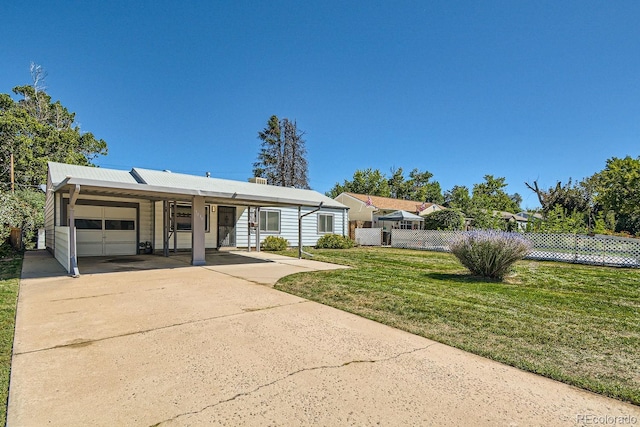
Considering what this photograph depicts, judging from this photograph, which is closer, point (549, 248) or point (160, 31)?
point (549, 248)

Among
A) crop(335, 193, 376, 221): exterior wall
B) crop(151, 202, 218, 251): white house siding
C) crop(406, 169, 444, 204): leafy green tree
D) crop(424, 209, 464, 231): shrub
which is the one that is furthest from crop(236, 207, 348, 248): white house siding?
crop(406, 169, 444, 204): leafy green tree

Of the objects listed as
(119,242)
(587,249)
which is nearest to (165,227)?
(119,242)

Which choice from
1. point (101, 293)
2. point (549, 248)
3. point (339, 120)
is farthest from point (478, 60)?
point (101, 293)

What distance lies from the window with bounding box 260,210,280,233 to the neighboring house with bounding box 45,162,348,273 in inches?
0.6

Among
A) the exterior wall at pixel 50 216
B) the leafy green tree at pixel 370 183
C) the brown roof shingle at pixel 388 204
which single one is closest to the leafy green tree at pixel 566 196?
the brown roof shingle at pixel 388 204

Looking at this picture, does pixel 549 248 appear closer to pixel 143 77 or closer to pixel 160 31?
pixel 160 31

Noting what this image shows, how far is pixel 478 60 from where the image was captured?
1337cm

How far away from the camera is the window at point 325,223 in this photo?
18.3 metres

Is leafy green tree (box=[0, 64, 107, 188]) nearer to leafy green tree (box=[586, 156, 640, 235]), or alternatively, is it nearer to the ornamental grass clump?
the ornamental grass clump

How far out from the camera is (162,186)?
900 centimetres

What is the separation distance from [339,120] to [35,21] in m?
17.8

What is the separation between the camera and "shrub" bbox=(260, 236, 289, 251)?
15.3 metres

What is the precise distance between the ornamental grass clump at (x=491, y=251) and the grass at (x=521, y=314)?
32 centimetres

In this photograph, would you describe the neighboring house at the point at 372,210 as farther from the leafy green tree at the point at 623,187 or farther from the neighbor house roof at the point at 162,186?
the leafy green tree at the point at 623,187
